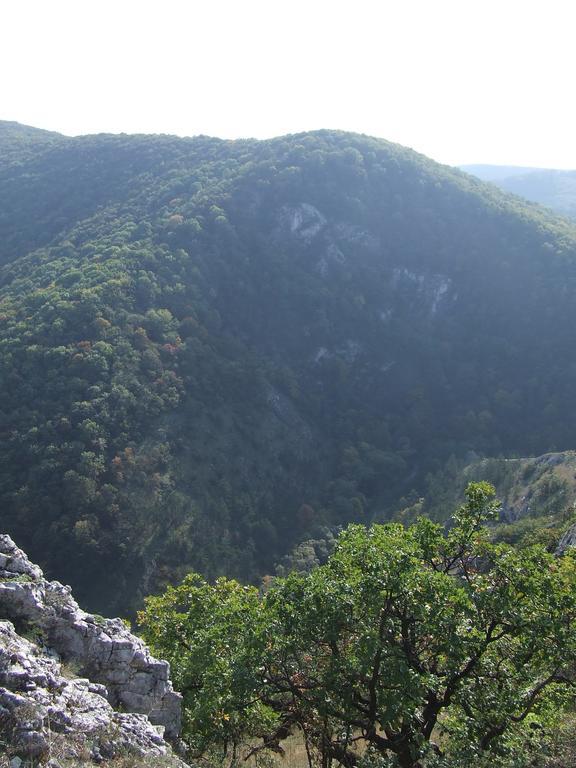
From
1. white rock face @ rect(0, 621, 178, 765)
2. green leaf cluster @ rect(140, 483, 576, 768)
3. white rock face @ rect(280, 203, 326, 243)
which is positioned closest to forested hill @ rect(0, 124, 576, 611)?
white rock face @ rect(280, 203, 326, 243)

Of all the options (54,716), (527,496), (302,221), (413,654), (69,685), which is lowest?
(527,496)

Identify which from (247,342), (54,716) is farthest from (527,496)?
(247,342)

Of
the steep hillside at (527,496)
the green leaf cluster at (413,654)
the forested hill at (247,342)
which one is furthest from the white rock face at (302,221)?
the green leaf cluster at (413,654)

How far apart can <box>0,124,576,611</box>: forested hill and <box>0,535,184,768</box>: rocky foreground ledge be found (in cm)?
5192

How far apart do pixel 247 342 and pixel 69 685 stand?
97815 mm

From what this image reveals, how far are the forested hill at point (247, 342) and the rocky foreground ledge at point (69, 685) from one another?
51.9 metres

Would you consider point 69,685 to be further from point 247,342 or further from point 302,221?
Answer: point 302,221

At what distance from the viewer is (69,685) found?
12.0 m

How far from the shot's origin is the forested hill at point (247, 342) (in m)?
69.2

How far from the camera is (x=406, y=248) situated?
427 ft

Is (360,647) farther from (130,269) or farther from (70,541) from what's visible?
(130,269)

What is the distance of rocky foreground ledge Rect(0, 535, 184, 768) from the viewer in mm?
10148

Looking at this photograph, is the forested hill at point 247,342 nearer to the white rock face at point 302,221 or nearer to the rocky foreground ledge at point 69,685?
the white rock face at point 302,221

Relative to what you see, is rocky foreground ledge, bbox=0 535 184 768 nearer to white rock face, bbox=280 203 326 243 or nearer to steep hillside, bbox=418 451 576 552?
steep hillside, bbox=418 451 576 552
